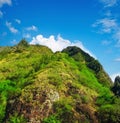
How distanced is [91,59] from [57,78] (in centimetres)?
5097

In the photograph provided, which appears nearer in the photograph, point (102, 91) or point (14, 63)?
point (102, 91)

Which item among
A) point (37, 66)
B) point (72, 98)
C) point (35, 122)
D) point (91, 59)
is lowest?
point (35, 122)

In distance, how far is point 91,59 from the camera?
115750mm

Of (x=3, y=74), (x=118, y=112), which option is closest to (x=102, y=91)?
(x=118, y=112)

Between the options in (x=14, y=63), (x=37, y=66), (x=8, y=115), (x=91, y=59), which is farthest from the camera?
(x=91, y=59)

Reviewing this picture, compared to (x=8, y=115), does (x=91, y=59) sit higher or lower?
higher

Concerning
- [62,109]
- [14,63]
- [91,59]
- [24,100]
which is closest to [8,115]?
[24,100]

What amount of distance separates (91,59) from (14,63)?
116ft

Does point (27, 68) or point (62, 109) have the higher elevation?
point (27, 68)

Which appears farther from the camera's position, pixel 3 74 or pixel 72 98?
pixel 3 74

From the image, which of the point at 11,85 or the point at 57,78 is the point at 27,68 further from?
the point at 57,78

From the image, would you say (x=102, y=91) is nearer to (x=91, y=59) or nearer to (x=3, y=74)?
(x=3, y=74)

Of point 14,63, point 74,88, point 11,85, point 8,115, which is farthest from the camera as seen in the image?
point 14,63

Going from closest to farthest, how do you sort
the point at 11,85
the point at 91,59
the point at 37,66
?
1. the point at 11,85
2. the point at 37,66
3. the point at 91,59
